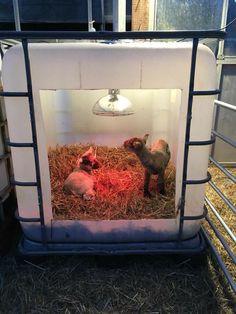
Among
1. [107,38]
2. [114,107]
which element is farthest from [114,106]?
[107,38]

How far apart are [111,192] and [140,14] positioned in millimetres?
1958

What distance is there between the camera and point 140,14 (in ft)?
9.07

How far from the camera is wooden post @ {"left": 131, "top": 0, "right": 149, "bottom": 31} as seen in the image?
Answer: 2.74m

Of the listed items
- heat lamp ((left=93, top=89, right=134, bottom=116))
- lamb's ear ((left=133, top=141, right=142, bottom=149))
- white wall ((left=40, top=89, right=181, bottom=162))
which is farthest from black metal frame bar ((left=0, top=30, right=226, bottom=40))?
white wall ((left=40, top=89, right=181, bottom=162))

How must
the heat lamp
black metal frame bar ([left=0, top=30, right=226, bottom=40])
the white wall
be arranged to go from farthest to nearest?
the white wall < the heat lamp < black metal frame bar ([left=0, top=30, right=226, bottom=40])

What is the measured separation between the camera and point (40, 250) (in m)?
1.34

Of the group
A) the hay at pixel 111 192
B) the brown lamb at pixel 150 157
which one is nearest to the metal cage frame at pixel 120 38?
Answer: the hay at pixel 111 192

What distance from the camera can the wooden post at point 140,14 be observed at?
2736 mm

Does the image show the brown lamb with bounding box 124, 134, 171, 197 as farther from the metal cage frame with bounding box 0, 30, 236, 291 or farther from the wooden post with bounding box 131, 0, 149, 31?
the wooden post with bounding box 131, 0, 149, 31

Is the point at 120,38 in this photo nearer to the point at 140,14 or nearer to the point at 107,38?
the point at 107,38

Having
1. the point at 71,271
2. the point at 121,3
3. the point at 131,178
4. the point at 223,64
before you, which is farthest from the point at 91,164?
the point at 223,64

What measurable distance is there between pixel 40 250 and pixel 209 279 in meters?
0.78

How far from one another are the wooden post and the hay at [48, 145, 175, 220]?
1428mm

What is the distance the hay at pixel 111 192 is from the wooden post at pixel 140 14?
1428 millimetres
